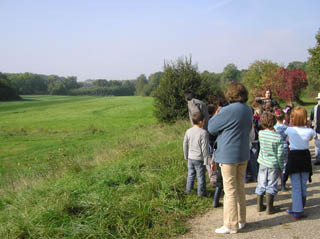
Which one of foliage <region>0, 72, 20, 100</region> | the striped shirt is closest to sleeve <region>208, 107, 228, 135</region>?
the striped shirt

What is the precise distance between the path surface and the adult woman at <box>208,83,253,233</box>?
0.79 feet

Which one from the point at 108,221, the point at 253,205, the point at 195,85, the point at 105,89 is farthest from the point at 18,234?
the point at 105,89

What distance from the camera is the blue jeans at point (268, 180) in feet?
13.8

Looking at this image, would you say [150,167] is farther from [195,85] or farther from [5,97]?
[5,97]

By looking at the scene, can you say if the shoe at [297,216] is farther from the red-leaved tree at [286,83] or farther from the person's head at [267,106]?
the red-leaved tree at [286,83]

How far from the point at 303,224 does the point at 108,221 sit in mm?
2827

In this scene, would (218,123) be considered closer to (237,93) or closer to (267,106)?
(237,93)

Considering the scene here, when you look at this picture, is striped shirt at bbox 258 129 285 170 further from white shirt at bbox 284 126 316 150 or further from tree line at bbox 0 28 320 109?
tree line at bbox 0 28 320 109

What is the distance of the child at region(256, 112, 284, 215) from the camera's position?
416 centimetres

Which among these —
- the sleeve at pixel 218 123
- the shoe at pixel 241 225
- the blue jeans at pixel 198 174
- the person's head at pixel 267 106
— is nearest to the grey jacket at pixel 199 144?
the blue jeans at pixel 198 174

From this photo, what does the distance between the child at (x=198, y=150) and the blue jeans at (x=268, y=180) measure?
0.92 metres

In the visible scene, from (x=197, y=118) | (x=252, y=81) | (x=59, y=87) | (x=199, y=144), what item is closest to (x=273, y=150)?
(x=199, y=144)

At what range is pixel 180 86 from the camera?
16.7m

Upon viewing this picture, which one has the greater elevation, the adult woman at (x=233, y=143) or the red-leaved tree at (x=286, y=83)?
the red-leaved tree at (x=286, y=83)
